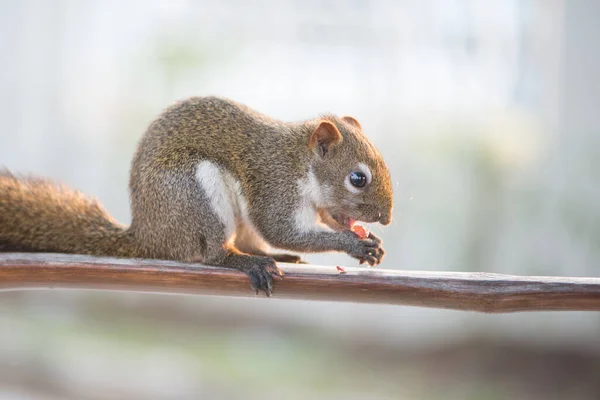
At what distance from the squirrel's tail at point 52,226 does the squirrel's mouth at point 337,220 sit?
621 millimetres

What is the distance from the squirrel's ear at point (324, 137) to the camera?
214 centimetres

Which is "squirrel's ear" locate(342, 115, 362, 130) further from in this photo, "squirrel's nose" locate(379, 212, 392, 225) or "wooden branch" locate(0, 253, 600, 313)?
"wooden branch" locate(0, 253, 600, 313)

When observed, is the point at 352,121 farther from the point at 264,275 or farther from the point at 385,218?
the point at 264,275

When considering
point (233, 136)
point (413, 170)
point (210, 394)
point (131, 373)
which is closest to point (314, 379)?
point (210, 394)

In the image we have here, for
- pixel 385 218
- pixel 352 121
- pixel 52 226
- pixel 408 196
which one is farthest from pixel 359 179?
pixel 408 196

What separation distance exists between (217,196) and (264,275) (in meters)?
0.31

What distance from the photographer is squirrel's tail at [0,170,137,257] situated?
Result: 6.82 ft

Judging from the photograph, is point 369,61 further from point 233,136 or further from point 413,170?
point 233,136

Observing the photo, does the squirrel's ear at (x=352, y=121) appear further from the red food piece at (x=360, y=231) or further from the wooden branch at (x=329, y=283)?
the wooden branch at (x=329, y=283)

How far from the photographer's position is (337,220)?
2.27m

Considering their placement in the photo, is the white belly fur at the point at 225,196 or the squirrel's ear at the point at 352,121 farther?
the squirrel's ear at the point at 352,121

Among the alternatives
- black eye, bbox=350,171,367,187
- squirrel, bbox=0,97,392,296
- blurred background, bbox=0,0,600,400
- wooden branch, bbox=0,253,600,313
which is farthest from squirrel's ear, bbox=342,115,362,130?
blurred background, bbox=0,0,600,400

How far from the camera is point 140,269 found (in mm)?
1876

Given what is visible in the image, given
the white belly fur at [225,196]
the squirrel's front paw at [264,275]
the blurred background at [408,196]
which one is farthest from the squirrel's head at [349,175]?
the blurred background at [408,196]
